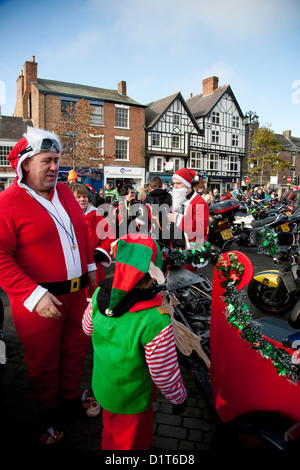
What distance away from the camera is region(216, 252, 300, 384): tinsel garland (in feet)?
5.12

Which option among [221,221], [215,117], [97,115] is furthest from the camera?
[215,117]

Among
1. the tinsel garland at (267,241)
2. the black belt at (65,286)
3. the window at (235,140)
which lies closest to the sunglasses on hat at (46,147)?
the black belt at (65,286)

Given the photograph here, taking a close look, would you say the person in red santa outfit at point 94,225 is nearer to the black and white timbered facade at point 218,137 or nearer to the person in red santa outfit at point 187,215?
the person in red santa outfit at point 187,215

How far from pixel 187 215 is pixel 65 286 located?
2.34 m

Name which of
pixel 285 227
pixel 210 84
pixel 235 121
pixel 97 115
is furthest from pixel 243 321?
pixel 210 84

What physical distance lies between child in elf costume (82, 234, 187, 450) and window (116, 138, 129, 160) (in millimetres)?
25368

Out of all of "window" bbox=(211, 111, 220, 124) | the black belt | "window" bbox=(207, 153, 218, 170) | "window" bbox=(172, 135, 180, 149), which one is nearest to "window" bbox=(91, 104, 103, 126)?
"window" bbox=(172, 135, 180, 149)

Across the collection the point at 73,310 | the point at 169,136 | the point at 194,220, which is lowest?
the point at 73,310

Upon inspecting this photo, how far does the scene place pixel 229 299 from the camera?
1.93 meters

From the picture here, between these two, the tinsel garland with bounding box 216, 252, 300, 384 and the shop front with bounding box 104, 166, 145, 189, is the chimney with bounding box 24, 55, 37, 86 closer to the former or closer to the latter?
the shop front with bounding box 104, 166, 145, 189

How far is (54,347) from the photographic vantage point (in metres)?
2.11

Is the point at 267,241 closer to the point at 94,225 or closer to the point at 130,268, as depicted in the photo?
the point at 130,268

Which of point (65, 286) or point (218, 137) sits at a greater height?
point (218, 137)

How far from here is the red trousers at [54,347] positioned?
2023 millimetres
